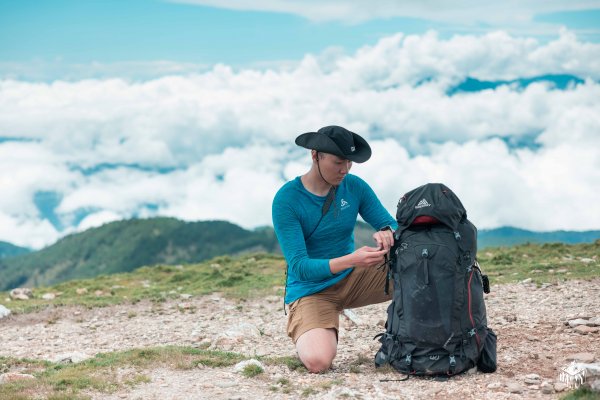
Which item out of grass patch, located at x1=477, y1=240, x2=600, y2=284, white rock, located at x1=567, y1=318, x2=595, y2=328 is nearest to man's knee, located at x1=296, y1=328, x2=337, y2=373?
white rock, located at x1=567, y1=318, x2=595, y2=328

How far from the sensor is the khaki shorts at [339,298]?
10039 mm

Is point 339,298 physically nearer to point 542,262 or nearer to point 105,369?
point 105,369

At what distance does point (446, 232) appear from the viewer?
8.70 meters

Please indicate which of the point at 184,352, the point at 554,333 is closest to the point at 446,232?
the point at 554,333

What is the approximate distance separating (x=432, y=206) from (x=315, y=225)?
183 cm

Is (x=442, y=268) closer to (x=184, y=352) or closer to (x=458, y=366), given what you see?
(x=458, y=366)

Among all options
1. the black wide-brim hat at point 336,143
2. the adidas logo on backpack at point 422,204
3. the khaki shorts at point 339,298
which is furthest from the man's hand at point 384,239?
the khaki shorts at point 339,298

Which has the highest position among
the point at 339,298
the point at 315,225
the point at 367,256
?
the point at 315,225

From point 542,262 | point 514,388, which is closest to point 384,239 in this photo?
point 514,388

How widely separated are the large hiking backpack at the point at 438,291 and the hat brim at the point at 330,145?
0.84 metres

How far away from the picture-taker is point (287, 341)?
12891 mm

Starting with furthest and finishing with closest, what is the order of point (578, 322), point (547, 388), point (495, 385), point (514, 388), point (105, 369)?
point (578, 322) < point (105, 369) < point (495, 385) < point (514, 388) < point (547, 388)

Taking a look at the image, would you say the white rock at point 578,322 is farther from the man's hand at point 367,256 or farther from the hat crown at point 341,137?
the hat crown at point 341,137

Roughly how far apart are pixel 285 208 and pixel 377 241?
1.37m
